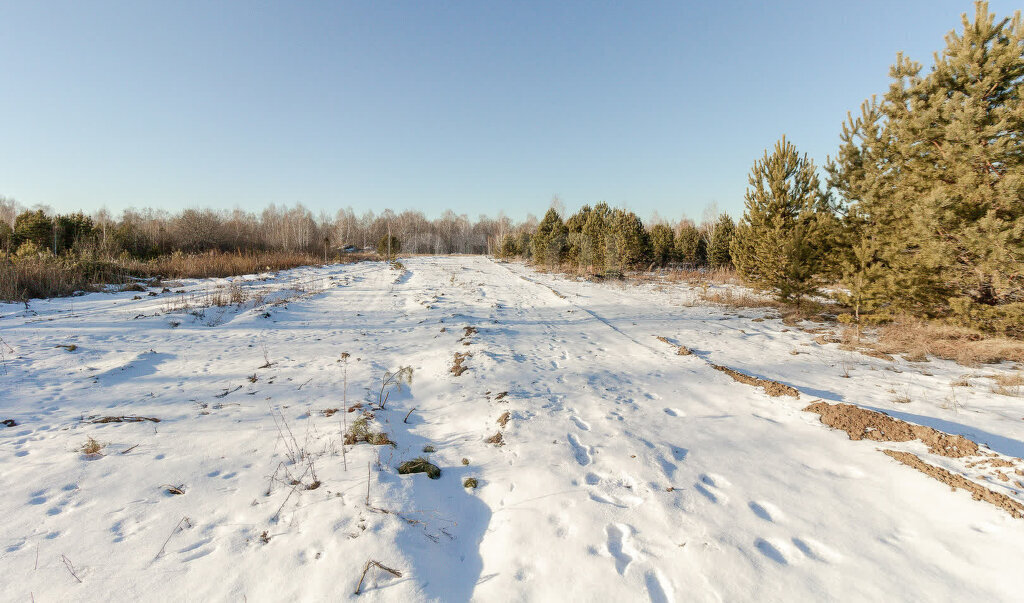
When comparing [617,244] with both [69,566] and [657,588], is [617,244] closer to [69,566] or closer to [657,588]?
[657,588]

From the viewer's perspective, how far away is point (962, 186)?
262 inches

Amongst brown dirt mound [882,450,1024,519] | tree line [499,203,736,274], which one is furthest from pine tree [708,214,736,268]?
brown dirt mound [882,450,1024,519]

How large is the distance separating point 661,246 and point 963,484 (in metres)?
30.7

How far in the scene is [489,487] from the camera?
310cm

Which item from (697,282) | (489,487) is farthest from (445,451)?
(697,282)

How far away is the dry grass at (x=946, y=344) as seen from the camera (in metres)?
6.15

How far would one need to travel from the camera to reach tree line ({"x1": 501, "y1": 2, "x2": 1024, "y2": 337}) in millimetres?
6391

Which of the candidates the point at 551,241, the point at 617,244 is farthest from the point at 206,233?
the point at 617,244

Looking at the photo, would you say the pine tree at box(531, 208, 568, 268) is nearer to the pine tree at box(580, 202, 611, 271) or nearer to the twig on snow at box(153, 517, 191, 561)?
the pine tree at box(580, 202, 611, 271)

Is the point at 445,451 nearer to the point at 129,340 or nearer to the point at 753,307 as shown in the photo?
the point at 129,340

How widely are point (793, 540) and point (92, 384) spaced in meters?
8.02

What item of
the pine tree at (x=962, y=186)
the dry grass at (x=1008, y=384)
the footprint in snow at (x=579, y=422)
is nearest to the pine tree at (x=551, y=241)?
the pine tree at (x=962, y=186)

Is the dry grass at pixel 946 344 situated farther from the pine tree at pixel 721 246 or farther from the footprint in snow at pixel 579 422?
the pine tree at pixel 721 246

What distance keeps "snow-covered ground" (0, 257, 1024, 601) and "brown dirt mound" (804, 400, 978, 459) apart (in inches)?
4.6
